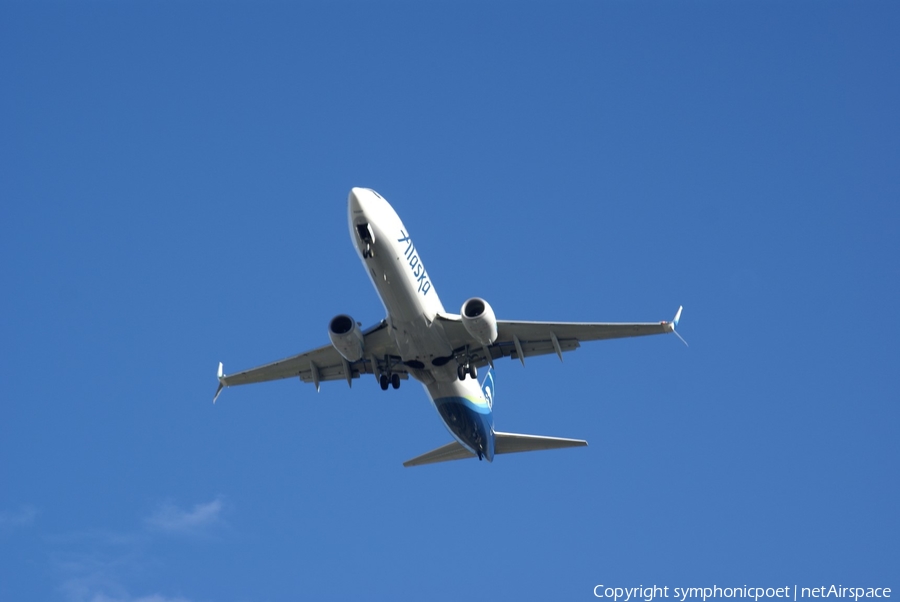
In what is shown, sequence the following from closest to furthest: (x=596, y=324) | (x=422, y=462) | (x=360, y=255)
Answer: (x=360, y=255) < (x=596, y=324) < (x=422, y=462)

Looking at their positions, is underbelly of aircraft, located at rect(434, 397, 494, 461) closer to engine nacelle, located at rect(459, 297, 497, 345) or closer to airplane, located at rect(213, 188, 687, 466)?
airplane, located at rect(213, 188, 687, 466)

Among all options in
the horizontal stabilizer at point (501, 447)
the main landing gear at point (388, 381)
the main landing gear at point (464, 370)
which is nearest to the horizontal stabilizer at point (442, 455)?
the horizontal stabilizer at point (501, 447)

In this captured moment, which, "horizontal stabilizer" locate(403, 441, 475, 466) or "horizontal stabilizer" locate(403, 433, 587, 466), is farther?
"horizontal stabilizer" locate(403, 441, 475, 466)

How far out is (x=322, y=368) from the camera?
4544 centimetres

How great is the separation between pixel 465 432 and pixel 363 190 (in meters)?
11.6

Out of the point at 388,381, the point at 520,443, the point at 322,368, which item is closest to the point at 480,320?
the point at 388,381

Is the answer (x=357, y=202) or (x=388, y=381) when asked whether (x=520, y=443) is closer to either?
(x=388, y=381)

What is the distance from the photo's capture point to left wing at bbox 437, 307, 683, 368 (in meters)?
41.0

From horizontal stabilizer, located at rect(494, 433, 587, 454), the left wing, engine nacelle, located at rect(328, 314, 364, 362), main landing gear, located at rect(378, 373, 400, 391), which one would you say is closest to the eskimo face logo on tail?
the left wing

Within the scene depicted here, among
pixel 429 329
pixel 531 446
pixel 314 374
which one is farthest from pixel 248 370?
pixel 531 446

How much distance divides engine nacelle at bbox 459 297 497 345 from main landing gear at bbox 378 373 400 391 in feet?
15.8

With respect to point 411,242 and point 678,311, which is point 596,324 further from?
point 411,242

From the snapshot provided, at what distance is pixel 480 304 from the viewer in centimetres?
3997

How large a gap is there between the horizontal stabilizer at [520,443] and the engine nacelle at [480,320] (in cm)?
848
